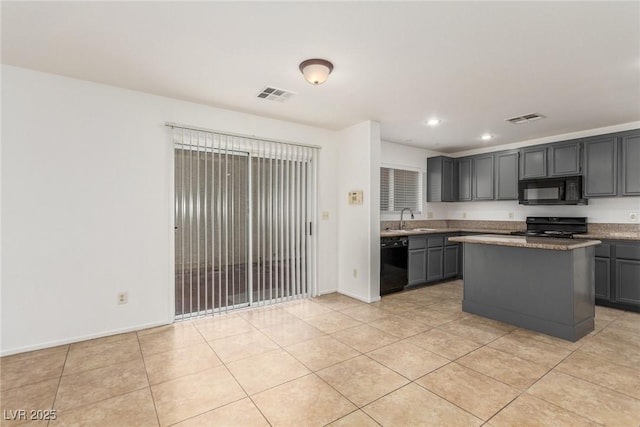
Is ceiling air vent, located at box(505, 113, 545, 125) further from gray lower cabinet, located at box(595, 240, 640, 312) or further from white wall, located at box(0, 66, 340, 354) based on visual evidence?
white wall, located at box(0, 66, 340, 354)

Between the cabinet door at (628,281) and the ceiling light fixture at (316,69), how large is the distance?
4410mm

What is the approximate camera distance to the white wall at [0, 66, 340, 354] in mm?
2754

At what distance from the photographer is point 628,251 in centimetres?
397

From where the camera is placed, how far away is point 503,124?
4.43 metres

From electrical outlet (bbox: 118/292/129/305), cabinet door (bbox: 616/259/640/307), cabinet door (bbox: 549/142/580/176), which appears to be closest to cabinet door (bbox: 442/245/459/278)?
cabinet door (bbox: 549/142/580/176)

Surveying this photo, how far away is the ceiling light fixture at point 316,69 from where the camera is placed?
2607mm

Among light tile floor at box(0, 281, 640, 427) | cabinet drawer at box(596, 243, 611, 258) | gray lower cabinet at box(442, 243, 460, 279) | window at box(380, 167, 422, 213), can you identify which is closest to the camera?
light tile floor at box(0, 281, 640, 427)

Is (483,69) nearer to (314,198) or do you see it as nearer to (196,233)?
(314,198)

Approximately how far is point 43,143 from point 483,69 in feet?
13.1

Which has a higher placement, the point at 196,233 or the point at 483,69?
the point at 483,69

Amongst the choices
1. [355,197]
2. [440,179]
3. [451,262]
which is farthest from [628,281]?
[355,197]

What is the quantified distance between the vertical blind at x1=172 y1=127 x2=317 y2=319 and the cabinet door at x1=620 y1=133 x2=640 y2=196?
416 centimetres

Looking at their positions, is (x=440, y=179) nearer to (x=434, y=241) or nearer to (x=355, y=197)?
(x=434, y=241)

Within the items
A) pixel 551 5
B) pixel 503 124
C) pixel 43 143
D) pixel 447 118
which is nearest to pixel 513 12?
pixel 551 5
